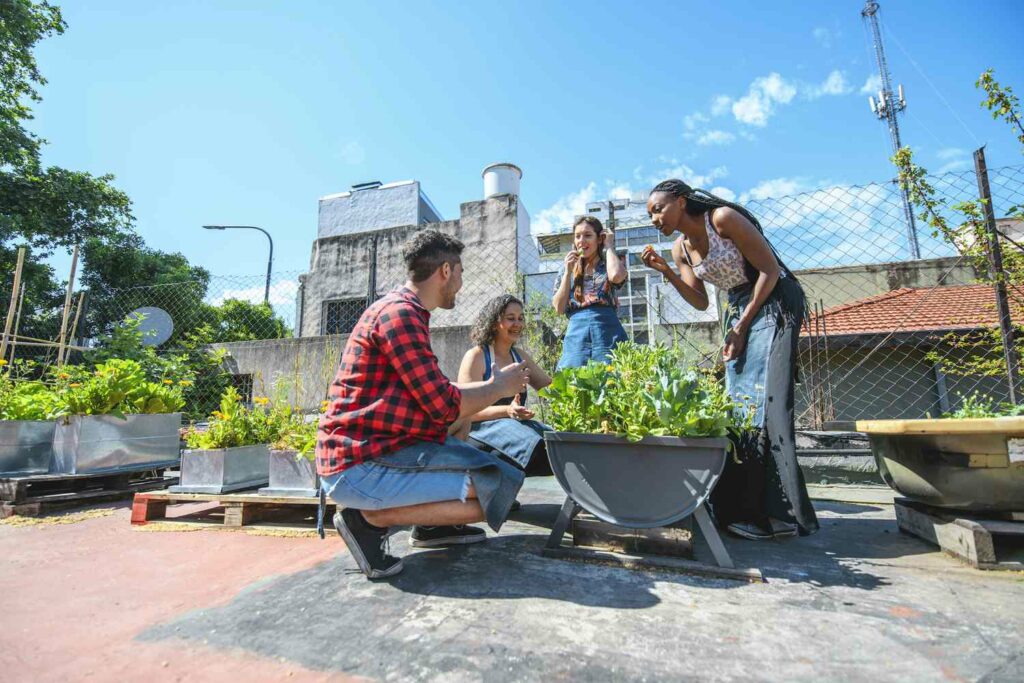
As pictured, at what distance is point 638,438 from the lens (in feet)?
5.36

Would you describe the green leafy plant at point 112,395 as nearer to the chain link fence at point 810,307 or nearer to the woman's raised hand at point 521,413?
the chain link fence at point 810,307

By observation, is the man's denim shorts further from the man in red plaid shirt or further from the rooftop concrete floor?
the rooftop concrete floor

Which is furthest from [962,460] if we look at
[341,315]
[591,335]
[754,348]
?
[341,315]

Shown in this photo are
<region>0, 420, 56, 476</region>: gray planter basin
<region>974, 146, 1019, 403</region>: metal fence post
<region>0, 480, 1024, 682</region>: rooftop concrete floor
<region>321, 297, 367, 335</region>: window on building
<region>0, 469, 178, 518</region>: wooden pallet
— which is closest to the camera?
<region>0, 480, 1024, 682</region>: rooftop concrete floor

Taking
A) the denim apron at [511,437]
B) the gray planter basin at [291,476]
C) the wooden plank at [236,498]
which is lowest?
the wooden plank at [236,498]

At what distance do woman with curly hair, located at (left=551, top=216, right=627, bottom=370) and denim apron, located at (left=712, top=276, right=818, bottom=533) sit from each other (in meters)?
0.85

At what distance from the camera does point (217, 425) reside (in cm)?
317

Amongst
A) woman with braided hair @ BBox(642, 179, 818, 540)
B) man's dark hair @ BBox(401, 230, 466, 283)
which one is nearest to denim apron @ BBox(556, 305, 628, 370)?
woman with braided hair @ BBox(642, 179, 818, 540)

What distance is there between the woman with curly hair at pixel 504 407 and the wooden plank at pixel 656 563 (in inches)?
20.0

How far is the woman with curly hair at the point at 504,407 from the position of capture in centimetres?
235

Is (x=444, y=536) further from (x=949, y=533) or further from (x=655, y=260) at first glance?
(x=949, y=533)

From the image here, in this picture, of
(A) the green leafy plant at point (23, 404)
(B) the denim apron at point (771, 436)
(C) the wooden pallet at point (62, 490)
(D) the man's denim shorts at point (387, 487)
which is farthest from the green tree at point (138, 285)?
(B) the denim apron at point (771, 436)

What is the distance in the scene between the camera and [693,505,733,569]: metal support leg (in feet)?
5.55

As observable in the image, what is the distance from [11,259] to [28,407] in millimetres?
12687
